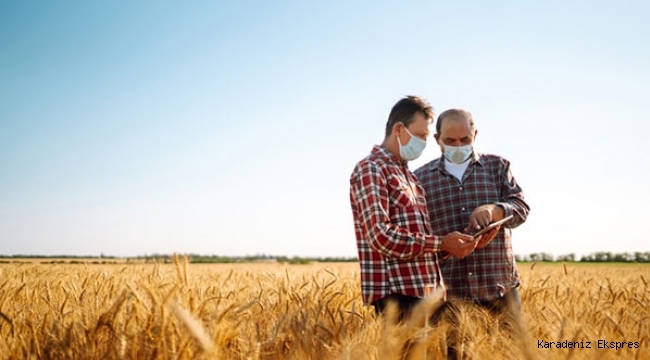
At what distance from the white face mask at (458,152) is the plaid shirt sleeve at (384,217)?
0.76 m

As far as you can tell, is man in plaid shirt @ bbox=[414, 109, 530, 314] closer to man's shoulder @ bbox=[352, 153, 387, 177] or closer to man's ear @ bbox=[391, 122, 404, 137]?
man's ear @ bbox=[391, 122, 404, 137]

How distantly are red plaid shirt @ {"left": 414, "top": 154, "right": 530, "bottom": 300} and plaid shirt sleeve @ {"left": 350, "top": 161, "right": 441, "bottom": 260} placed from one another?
2.14 feet

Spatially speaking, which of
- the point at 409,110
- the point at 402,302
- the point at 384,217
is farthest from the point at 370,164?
the point at 402,302

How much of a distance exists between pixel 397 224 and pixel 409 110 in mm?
632

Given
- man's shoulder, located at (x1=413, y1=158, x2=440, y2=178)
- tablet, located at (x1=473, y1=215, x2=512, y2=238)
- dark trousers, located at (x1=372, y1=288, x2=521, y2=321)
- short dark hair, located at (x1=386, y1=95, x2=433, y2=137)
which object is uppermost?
short dark hair, located at (x1=386, y1=95, x2=433, y2=137)

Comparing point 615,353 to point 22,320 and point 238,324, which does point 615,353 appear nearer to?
point 238,324

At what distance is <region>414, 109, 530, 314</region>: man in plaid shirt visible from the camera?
9.41 ft

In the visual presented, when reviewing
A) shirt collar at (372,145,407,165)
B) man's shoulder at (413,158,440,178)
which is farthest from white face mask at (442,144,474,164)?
shirt collar at (372,145,407,165)

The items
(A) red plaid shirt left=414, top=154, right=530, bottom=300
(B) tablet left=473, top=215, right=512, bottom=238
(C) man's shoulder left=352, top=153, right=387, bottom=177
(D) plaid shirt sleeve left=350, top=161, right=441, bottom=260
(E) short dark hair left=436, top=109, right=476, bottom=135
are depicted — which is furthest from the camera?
(E) short dark hair left=436, top=109, right=476, bottom=135

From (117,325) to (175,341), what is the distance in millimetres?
460

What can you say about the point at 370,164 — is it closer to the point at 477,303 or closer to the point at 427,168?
the point at 427,168

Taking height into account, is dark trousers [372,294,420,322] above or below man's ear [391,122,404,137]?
below

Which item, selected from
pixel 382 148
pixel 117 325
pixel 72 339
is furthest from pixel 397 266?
pixel 72 339

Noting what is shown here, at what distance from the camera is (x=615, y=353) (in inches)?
65.7
